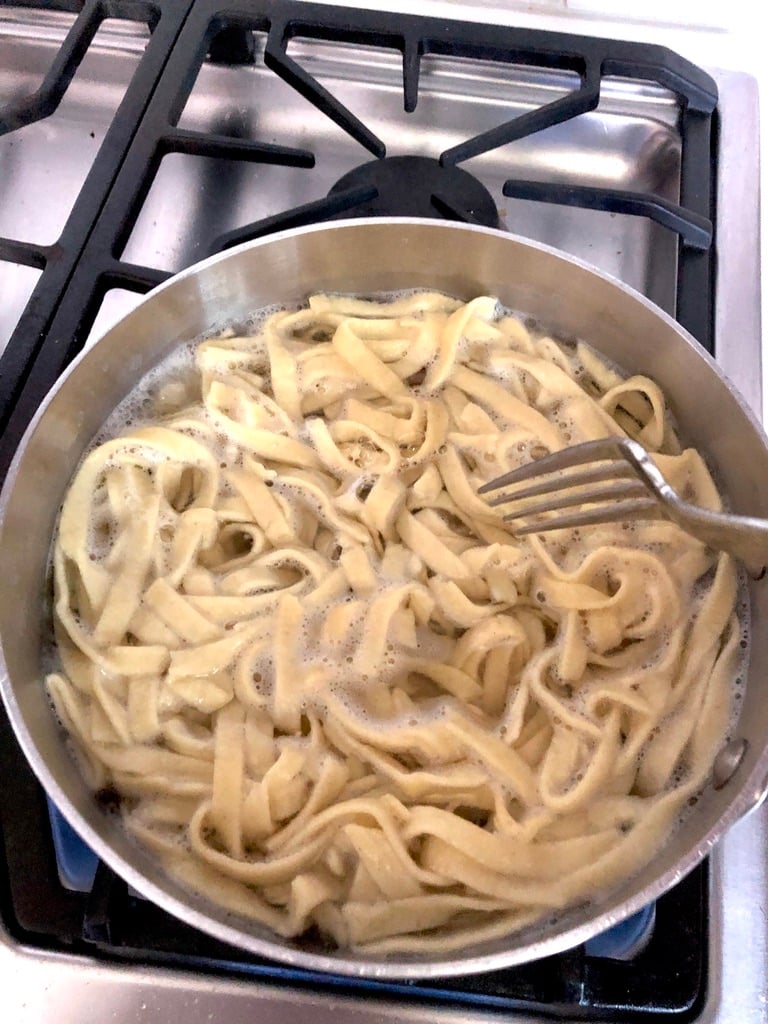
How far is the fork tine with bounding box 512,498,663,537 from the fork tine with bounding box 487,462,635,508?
1.2 inches

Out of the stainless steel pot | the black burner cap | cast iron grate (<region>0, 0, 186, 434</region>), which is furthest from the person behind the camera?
the black burner cap

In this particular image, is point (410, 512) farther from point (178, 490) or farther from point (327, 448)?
point (178, 490)

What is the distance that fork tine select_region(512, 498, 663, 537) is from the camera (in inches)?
31.2

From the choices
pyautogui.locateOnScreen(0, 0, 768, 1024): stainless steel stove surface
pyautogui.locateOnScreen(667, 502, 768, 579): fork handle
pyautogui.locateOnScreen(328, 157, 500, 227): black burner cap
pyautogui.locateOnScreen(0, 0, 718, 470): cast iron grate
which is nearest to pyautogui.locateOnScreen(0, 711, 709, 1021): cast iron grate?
pyautogui.locateOnScreen(0, 0, 768, 1024): stainless steel stove surface

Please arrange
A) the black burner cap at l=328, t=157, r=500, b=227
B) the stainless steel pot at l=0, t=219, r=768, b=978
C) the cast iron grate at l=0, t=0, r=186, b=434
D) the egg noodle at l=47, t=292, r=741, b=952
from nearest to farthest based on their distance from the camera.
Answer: the stainless steel pot at l=0, t=219, r=768, b=978, the egg noodle at l=47, t=292, r=741, b=952, the cast iron grate at l=0, t=0, r=186, b=434, the black burner cap at l=328, t=157, r=500, b=227

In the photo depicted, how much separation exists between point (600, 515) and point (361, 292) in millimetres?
455

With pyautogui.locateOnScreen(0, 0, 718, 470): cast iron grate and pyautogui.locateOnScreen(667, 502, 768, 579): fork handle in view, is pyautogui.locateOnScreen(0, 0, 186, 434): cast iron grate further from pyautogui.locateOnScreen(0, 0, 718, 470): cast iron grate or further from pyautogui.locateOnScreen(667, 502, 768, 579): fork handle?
pyautogui.locateOnScreen(667, 502, 768, 579): fork handle

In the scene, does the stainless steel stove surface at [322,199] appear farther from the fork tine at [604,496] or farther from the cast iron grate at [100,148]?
the fork tine at [604,496]

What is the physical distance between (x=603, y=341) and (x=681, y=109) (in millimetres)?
386

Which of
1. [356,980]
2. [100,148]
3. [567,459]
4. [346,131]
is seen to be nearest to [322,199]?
[346,131]

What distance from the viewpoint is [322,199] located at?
3.44 feet

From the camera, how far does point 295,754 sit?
2.74ft

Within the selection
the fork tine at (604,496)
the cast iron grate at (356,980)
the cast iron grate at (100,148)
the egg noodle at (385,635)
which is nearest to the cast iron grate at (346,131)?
the cast iron grate at (100,148)

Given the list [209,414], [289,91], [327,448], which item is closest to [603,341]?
[327,448]
